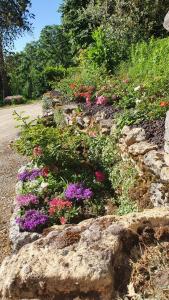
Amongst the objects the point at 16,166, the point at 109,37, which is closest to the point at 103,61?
the point at 109,37

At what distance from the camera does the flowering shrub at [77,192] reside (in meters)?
5.44

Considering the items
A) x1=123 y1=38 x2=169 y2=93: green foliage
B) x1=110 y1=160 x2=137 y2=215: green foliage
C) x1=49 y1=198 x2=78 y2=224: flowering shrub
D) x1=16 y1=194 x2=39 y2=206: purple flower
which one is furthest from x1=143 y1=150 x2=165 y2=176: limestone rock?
x1=123 y1=38 x2=169 y2=93: green foliage

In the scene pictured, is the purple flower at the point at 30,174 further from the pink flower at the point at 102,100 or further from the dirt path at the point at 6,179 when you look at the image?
the pink flower at the point at 102,100

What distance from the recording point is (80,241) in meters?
2.83

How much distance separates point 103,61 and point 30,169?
5722mm

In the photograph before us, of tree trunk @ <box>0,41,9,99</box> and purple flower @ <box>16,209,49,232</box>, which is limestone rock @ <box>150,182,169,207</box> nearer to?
purple flower @ <box>16,209,49,232</box>

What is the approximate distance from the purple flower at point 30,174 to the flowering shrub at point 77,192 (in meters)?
0.88

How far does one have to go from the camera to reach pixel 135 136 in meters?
5.22

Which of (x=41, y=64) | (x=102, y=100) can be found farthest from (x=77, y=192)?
(x=41, y=64)

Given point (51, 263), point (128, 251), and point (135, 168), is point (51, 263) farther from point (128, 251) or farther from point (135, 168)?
point (135, 168)

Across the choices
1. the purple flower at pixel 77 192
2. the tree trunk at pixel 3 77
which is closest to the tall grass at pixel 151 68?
the purple flower at pixel 77 192

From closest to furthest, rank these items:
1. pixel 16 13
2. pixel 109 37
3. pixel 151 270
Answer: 1. pixel 151 270
2. pixel 109 37
3. pixel 16 13

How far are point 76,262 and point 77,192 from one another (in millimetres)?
2905

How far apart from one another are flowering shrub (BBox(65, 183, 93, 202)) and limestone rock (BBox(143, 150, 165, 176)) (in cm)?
124
